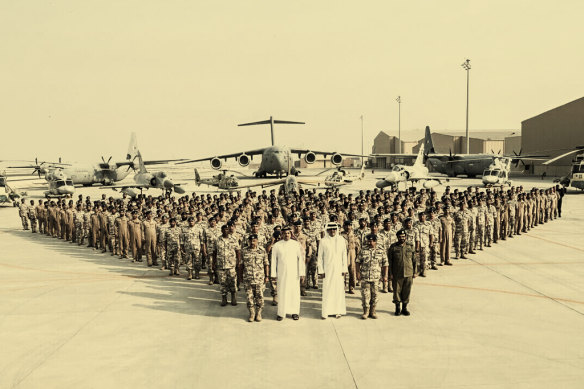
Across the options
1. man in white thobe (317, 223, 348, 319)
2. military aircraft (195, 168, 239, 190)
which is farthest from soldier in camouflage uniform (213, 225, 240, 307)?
military aircraft (195, 168, 239, 190)

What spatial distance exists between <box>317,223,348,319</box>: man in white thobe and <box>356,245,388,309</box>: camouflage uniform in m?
0.33

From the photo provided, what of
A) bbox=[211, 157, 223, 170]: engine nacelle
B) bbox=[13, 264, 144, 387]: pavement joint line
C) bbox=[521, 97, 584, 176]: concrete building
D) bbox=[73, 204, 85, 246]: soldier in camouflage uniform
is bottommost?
bbox=[13, 264, 144, 387]: pavement joint line

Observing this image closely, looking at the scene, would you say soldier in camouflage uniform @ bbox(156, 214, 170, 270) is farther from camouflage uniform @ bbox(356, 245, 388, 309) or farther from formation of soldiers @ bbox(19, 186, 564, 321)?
camouflage uniform @ bbox(356, 245, 388, 309)

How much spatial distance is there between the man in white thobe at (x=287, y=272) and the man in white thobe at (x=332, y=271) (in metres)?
0.45

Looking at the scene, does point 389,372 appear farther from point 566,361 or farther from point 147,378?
point 147,378

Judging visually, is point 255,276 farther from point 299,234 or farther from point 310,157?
point 310,157

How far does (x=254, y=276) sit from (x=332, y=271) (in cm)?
136

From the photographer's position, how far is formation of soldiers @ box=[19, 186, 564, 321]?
7688 mm

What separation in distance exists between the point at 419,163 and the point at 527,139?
110 ft

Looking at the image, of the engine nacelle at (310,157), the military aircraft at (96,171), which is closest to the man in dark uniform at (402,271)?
the engine nacelle at (310,157)

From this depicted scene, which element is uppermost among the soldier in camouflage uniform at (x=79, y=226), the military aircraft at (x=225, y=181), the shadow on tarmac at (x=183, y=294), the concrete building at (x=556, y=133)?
the concrete building at (x=556, y=133)

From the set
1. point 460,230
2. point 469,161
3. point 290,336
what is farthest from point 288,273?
point 469,161

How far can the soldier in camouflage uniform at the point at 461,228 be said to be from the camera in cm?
1183

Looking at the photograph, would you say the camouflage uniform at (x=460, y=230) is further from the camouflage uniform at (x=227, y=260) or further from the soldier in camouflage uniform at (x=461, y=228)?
the camouflage uniform at (x=227, y=260)
